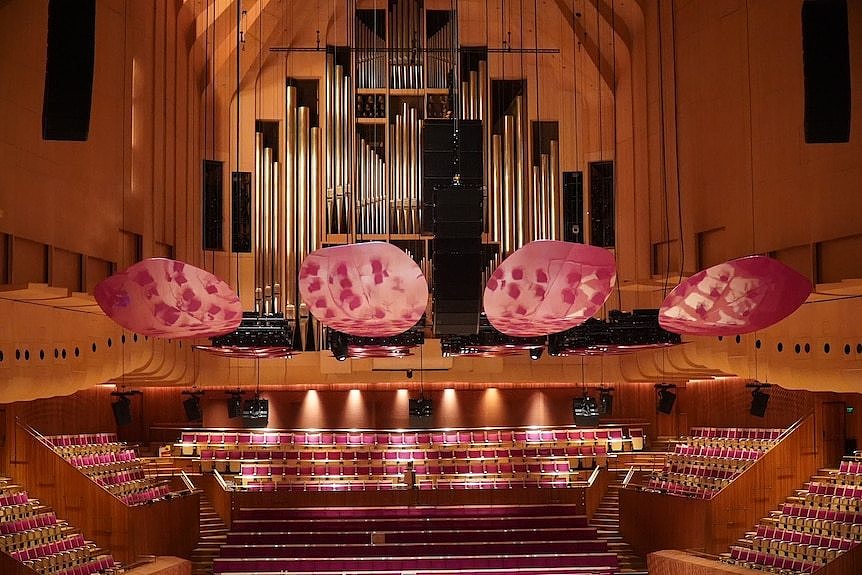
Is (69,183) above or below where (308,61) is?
below

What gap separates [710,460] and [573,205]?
3.66 meters

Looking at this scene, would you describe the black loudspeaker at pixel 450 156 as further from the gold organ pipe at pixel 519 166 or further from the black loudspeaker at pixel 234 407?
the black loudspeaker at pixel 234 407

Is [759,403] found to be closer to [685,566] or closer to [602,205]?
[685,566]

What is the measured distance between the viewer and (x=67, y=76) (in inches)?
181

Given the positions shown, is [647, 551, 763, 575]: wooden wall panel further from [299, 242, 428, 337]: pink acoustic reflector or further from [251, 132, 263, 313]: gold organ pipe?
[299, 242, 428, 337]: pink acoustic reflector

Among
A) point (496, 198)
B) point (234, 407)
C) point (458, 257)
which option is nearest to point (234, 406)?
point (234, 407)

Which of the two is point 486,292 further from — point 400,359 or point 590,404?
point 400,359

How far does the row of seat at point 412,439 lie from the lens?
1436 centimetres

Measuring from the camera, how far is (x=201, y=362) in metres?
13.1

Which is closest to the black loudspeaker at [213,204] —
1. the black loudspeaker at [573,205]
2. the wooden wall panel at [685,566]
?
the black loudspeaker at [573,205]

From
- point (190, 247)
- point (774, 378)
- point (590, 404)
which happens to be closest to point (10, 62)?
point (190, 247)

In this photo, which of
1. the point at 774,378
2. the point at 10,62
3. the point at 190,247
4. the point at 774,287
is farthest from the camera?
the point at 190,247

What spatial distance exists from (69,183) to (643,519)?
25.1 ft

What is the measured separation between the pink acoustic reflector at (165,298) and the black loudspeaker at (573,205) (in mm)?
8378
